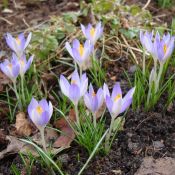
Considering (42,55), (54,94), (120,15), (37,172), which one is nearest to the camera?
(37,172)

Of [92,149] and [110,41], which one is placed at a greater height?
[110,41]

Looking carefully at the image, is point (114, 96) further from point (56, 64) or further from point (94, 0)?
point (94, 0)

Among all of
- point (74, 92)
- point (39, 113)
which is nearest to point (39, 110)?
point (39, 113)

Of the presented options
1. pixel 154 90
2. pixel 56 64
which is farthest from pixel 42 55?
pixel 154 90

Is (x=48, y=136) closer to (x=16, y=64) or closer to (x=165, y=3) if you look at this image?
(x=16, y=64)

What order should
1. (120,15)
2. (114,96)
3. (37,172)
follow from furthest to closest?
(120,15) < (37,172) < (114,96)

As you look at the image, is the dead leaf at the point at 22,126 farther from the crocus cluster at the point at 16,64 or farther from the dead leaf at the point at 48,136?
the crocus cluster at the point at 16,64

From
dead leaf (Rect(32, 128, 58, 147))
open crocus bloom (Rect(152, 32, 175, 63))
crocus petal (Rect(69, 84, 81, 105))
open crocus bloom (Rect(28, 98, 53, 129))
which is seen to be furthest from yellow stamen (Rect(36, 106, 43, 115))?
open crocus bloom (Rect(152, 32, 175, 63))
